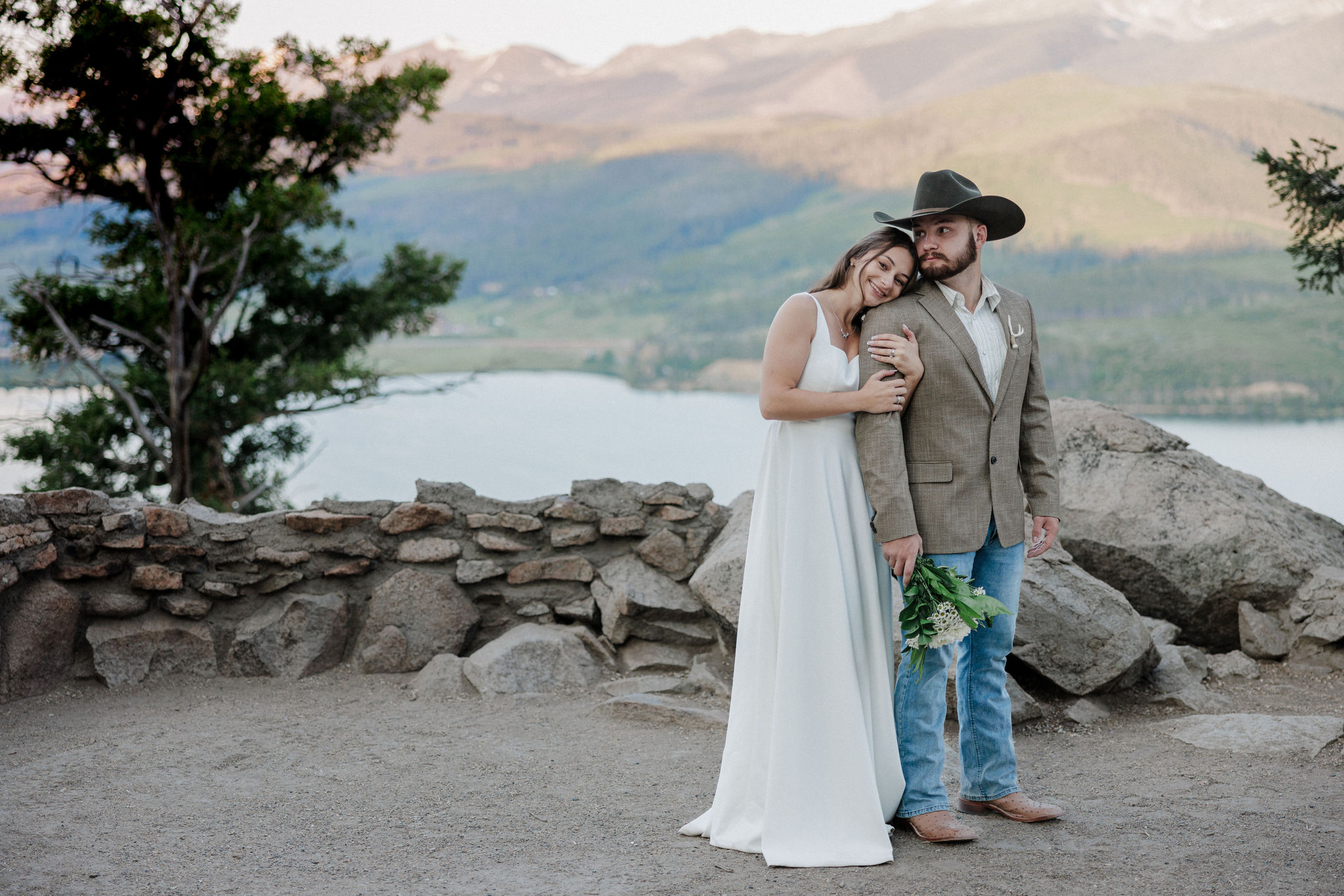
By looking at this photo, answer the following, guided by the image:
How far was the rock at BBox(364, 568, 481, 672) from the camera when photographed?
539 cm

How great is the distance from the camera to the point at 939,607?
292cm

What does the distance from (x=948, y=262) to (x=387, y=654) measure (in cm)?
373

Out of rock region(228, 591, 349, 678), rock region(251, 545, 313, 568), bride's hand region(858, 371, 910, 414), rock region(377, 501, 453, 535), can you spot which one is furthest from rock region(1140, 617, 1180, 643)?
rock region(251, 545, 313, 568)

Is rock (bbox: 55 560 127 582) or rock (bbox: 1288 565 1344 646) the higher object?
rock (bbox: 55 560 127 582)

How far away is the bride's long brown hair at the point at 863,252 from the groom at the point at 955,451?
0.17 ft

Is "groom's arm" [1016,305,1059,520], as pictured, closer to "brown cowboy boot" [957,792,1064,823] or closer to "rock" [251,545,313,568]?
"brown cowboy boot" [957,792,1064,823]

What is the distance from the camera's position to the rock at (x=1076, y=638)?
15.2ft

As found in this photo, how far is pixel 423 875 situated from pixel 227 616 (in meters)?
3.02

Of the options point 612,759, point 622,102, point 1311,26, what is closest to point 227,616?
point 612,759

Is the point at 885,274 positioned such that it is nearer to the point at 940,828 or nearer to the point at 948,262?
the point at 948,262

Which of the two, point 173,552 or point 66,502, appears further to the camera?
point 173,552

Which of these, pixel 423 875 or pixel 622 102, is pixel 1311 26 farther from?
pixel 423 875

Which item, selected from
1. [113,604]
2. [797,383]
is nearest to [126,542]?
[113,604]

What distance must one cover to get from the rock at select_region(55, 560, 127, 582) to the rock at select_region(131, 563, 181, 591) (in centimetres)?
10
